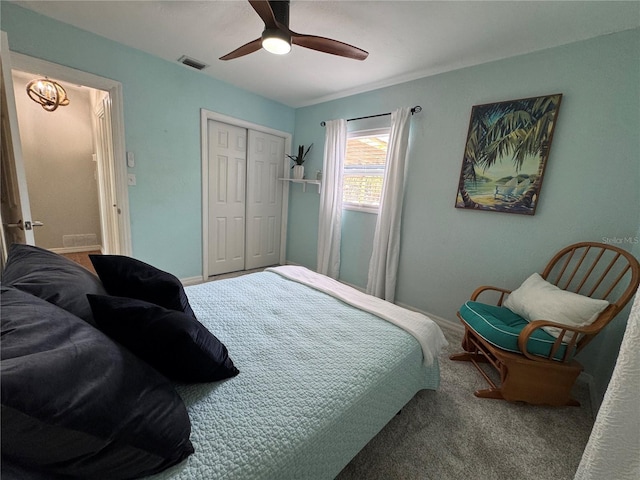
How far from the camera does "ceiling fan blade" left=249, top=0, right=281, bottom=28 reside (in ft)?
4.30

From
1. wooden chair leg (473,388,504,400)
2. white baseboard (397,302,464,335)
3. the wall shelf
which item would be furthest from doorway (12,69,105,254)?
wooden chair leg (473,388,504,400)

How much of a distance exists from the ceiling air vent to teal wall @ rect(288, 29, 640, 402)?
1632mm

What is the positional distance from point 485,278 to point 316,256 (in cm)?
219

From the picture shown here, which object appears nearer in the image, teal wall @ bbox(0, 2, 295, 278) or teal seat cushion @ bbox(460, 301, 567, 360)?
teal seat cushion @ bbox(460, 301, 567, 360)

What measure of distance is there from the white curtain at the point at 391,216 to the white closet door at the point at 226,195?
6.52 feet

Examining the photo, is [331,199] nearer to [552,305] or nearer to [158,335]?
[552,305]

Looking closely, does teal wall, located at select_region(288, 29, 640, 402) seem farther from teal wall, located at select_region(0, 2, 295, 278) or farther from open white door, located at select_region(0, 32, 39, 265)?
open white door, located at select_region(0, 32, 39, 265)

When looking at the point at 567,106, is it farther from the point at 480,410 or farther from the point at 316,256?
the point at 316,256

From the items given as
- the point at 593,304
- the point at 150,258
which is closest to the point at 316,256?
the point at 150,258

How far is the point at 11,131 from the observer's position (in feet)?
5.08

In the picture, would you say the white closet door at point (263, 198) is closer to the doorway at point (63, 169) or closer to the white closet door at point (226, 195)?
the white closet door at point (226, 195)

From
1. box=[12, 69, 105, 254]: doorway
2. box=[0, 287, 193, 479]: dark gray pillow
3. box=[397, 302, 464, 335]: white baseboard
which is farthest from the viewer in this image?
box=[12, 69, 105, 254]: doorway

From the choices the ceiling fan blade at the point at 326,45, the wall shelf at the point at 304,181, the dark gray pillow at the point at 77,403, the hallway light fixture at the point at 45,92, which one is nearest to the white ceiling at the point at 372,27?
the ceiling fan blade at the point at 326,45

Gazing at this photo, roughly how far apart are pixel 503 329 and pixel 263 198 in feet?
10.9
